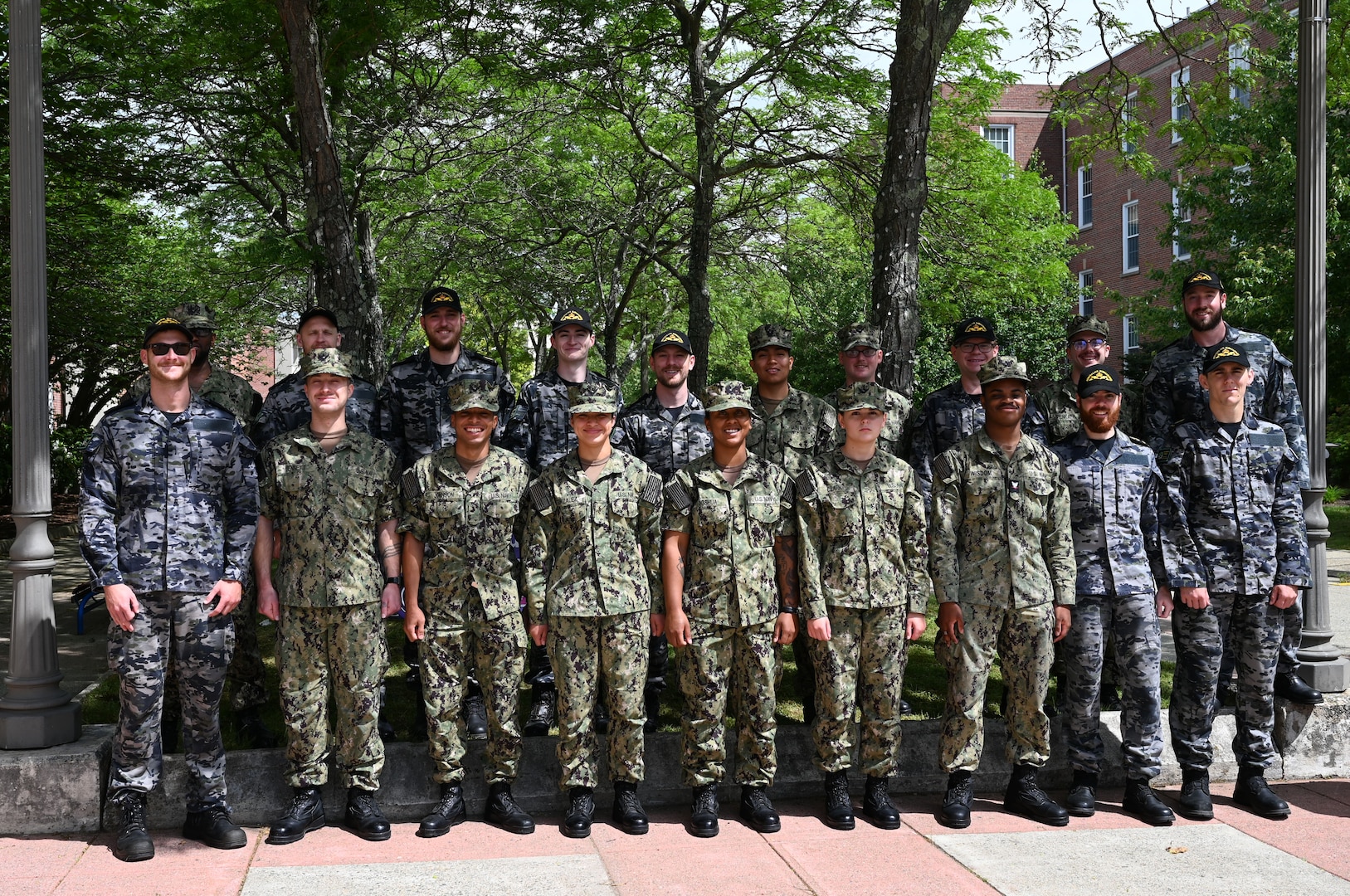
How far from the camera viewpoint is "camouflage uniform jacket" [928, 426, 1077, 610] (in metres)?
5.56

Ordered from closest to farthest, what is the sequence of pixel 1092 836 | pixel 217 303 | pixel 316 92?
pixel 1092 836 → pixel 316 92 → pixel 217 303

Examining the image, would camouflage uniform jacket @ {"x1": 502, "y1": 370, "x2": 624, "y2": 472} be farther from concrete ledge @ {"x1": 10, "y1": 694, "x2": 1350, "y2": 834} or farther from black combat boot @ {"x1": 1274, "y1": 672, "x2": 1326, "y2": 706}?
black combat boot @ {"x1": 1274, "y1": 672, "x2": 1326, "y2": 706}

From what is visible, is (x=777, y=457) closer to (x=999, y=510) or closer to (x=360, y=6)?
(x=999, y=510)

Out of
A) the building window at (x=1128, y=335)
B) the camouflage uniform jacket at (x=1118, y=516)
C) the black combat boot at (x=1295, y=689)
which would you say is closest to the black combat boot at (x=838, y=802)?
the camouflage uniform jacket at (x=1118, y=516)

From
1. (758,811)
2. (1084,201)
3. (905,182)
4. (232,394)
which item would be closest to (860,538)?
(758,811)

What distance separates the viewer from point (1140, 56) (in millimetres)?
31984

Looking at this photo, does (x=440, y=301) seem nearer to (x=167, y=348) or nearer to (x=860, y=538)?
(x=167, y=348)

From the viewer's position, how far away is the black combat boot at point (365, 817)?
5.21 metres

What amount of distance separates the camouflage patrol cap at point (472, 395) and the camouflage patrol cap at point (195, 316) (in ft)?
7.35

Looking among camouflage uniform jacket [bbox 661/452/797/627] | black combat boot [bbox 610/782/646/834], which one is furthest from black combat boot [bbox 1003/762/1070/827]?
black combat boot [bbox 610/782/646/834]

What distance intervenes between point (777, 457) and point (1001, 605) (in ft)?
5.64

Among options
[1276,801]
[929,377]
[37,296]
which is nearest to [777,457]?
[1276,801]

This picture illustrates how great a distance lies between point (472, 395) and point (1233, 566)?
12.8 feet

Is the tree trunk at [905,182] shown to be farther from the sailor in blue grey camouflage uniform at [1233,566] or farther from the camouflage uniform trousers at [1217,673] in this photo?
the camouflage uniform trousers at [1217,673]
